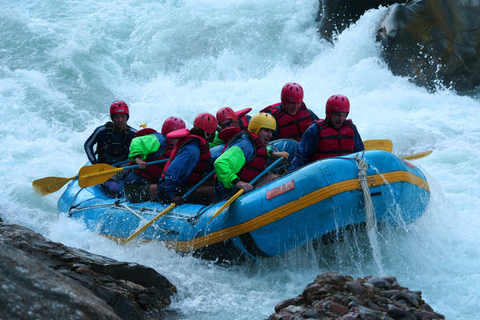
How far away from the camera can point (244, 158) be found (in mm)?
4855

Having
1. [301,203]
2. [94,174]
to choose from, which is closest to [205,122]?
[301,203]

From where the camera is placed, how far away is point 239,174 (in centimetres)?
501

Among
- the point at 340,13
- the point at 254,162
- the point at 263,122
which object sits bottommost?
the point at 254,162

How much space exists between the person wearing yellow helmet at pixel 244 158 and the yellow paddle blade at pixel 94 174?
148 centimetres

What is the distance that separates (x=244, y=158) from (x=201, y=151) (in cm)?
62

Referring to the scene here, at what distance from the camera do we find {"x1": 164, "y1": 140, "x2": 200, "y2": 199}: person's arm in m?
5.16

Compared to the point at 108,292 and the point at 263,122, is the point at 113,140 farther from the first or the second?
the point at 108,292

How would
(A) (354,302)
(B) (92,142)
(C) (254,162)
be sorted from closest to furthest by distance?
(A) (354,302) → (C) (254,162) → (B) (92,142)

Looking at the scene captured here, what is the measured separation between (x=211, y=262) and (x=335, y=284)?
164cm

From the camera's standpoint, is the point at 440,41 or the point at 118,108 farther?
the point at 440,41

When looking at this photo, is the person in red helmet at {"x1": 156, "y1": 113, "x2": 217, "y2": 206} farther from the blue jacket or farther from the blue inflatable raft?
the blue jacket

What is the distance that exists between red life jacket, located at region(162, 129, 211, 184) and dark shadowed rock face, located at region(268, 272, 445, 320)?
6.76 feet

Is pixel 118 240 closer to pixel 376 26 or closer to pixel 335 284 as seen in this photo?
pixel 335 284

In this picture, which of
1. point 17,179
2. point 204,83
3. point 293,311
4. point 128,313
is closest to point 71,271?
point 128,313
